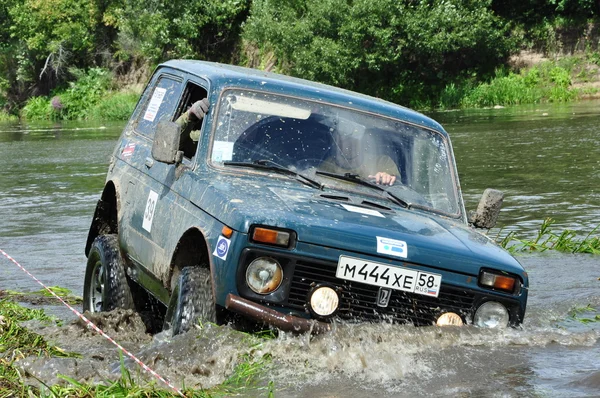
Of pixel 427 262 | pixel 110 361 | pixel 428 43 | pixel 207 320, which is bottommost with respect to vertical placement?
pixel 110 361

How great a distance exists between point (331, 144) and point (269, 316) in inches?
64.2

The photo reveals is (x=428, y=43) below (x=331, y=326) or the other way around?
the other way around

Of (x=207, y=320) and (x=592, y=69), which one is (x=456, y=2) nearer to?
(x=592, y=69)

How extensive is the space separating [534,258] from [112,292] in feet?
16.7

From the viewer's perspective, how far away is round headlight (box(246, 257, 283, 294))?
5660 mm

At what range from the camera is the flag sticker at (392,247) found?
571 centimetres

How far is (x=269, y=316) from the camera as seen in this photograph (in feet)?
18.4

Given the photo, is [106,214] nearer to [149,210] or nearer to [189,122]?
[149,210]

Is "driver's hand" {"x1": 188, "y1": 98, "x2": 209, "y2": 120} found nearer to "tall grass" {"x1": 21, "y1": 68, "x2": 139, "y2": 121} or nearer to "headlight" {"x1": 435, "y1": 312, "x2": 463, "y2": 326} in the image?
"headlight" {"x1": 435, "y1": 312, "x2": 463, "y2": 326}

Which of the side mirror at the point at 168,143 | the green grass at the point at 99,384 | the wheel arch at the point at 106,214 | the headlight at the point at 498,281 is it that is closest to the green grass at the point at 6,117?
the wheel arch at the point at 106,214

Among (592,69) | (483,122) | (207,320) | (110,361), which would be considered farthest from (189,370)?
(592,69)

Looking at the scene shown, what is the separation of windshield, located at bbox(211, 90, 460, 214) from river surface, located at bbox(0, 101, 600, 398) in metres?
1.12

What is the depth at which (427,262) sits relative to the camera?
19.1 ft

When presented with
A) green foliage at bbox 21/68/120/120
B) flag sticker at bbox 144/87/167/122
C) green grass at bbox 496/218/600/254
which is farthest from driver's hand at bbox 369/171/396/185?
green foliage at bbox 21/68/120/120
